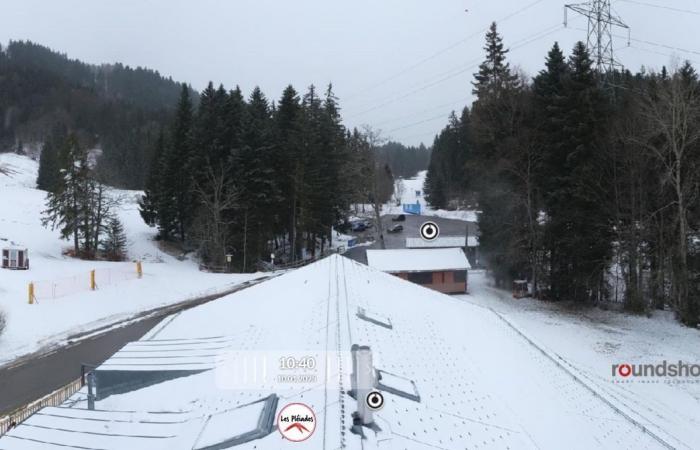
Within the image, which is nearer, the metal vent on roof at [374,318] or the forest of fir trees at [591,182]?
the metal vent on roof at [374,318]

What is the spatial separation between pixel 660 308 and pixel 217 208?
2902 cm

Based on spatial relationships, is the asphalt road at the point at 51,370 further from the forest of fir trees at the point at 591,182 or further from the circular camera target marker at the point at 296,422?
the forest of fir trees at the point at 591,182

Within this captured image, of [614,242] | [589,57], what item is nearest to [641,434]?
[614,242]

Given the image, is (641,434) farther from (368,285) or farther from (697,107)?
(697,107)

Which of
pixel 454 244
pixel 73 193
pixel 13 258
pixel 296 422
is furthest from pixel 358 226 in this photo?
pixel 296 422

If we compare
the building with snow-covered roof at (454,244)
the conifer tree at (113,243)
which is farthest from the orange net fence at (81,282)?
the building with snow-covered roof at (454,244)

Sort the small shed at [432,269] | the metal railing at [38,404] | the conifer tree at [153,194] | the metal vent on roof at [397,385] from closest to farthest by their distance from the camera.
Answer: the metal vent on roof at [397,385] < the metal railing at [38,404] < the small shed at [432,269] < the conifer tree at [153,194]

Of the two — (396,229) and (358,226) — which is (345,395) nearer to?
(396,229)

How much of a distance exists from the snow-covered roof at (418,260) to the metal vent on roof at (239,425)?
29504 millimetres

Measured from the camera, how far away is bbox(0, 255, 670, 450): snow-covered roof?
5199mm

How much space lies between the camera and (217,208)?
3653cm

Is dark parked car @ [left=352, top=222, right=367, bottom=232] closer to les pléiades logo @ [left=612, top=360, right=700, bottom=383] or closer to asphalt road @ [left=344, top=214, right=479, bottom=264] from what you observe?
asphalt road @ [left=344, top=214, right=479, bottom=264]

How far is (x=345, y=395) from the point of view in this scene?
5.30 meters

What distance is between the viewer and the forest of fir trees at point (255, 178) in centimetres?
3919
